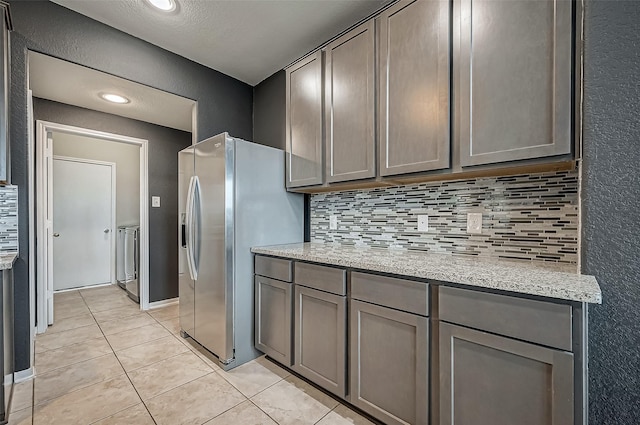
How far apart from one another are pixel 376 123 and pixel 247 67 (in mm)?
1730

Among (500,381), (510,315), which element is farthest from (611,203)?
(500,381)

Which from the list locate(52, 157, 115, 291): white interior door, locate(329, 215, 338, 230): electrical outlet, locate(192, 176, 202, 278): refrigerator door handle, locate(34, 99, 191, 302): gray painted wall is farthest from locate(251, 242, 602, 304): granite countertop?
locate(52, 157, 115, 291): white interior door

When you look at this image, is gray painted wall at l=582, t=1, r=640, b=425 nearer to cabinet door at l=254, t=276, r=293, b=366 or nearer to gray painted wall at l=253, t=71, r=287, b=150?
cabinet door at l=254, t=276, r=293, b=366

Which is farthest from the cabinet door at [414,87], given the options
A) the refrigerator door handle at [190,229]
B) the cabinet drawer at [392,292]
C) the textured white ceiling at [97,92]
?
the textured white ceiling at [97,92]

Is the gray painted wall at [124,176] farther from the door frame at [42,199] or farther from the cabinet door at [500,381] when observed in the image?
the cabinet door at [500,381]

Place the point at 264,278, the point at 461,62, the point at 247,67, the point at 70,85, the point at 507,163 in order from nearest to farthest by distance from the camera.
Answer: the point at 507,163 < the point at 461,62 < the point at 264,278 < the point at 70,85 < the point at 247,67

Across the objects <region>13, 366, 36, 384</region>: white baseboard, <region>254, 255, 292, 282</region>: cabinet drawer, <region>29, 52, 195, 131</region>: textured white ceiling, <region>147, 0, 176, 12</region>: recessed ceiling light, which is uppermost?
<region>147, 0, 176, 12</region>: recessed ceiling light

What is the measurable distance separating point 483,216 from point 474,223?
2.4 inches

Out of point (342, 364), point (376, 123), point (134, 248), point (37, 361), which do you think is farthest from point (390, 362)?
point (134, 248)

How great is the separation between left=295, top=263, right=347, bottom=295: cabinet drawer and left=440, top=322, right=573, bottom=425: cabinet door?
570 millimetres

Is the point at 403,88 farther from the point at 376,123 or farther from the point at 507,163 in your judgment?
the point at 507,163

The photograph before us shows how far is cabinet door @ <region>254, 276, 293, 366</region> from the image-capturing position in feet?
6.44

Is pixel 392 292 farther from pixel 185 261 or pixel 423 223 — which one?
pixel 185 261

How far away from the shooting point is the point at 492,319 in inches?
42.3
